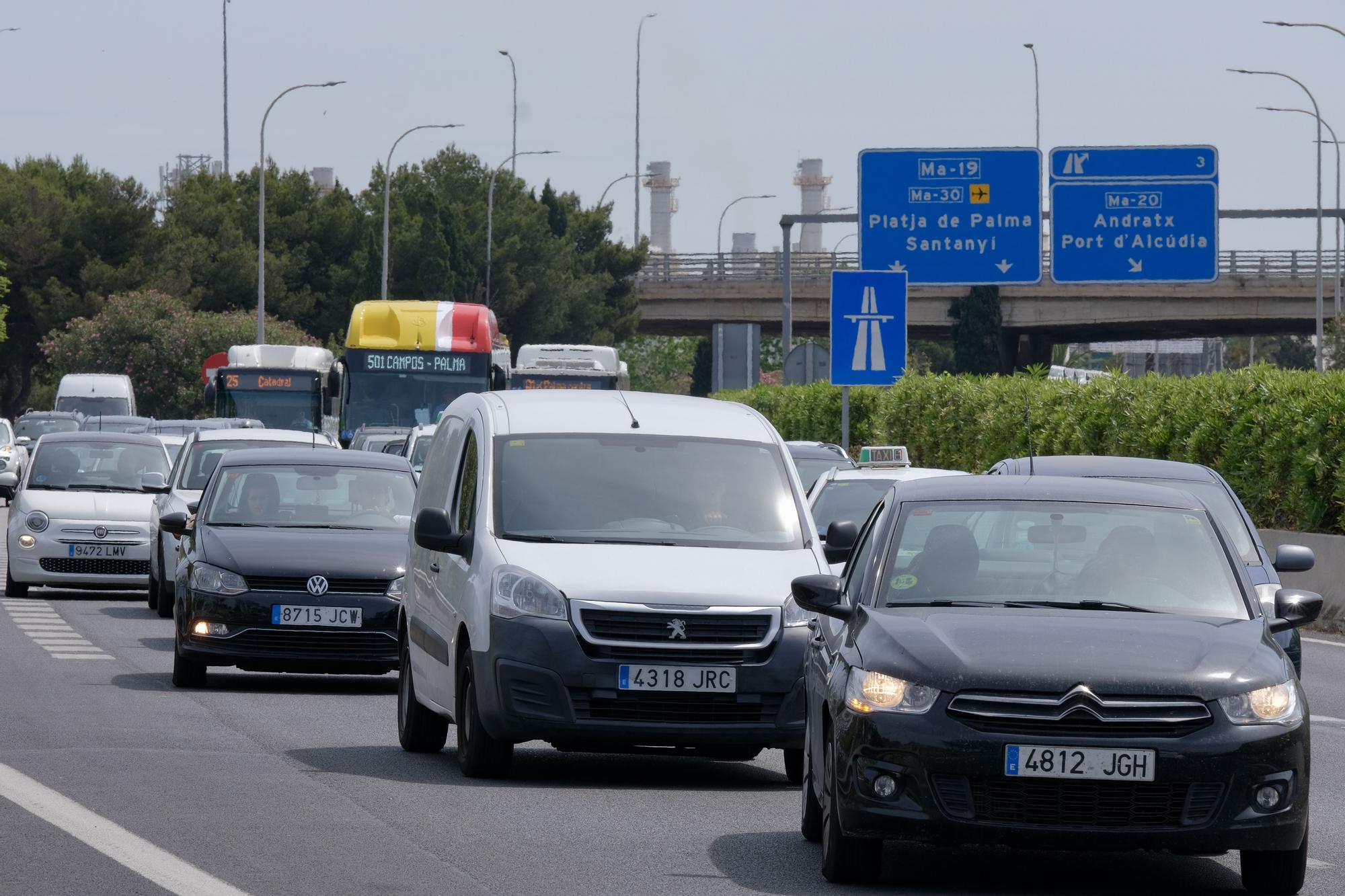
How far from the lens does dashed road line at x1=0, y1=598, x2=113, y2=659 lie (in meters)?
17.6

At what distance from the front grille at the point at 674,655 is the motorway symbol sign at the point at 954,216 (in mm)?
24406

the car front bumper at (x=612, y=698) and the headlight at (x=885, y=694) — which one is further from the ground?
the headlight at (x=885, y=694)

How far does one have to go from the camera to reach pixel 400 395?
1547 inches

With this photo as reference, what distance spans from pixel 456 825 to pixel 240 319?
269 feet

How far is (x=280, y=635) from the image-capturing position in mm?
14766

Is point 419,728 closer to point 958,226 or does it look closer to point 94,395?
point 958,226

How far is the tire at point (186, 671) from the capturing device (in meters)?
15.0

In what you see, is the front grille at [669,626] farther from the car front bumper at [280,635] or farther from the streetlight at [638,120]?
the streetlight at [638,120]

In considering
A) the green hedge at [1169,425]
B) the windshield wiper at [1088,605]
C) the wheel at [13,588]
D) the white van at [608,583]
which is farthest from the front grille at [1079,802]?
the wheel at [13,588]

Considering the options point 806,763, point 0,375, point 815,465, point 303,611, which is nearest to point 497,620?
point 806,763

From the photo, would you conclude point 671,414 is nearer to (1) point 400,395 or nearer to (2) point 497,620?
(2) point 497,620

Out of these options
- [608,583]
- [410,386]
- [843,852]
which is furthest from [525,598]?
[410,386]

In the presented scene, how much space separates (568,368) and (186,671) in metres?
29.3

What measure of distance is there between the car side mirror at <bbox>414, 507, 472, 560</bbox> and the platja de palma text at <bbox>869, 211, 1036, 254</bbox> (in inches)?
951
